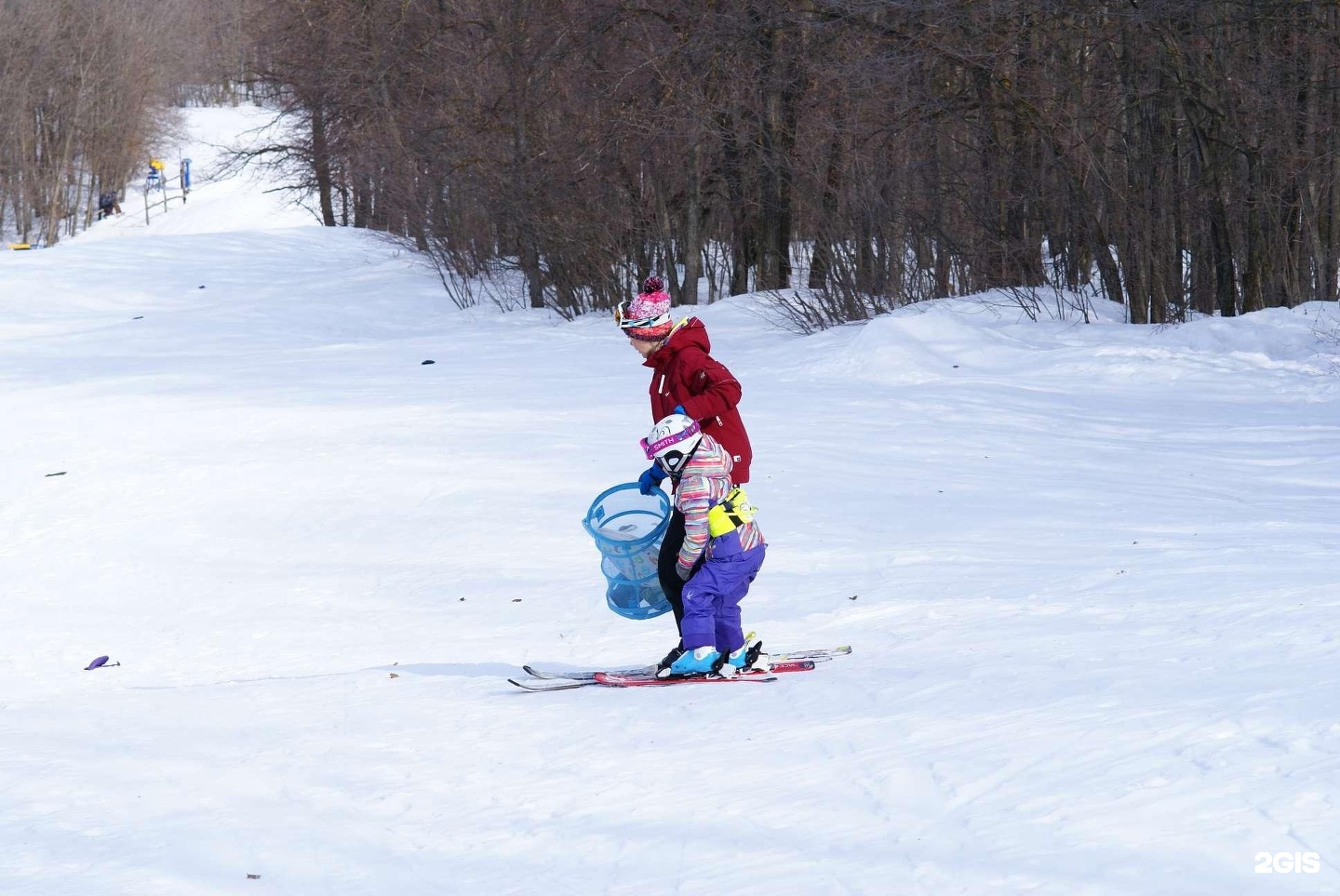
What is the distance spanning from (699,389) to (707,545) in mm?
624

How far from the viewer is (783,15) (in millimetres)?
19234

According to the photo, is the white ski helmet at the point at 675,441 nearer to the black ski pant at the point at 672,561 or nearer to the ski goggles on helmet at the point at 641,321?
the black ski pant at the point at 672,561

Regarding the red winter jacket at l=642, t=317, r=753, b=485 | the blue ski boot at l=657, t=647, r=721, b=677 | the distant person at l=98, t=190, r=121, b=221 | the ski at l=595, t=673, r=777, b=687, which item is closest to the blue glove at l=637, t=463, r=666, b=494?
the red winter jacket at l=642, t=317, r=753, b=485

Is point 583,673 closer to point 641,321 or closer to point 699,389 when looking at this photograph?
point 699,389

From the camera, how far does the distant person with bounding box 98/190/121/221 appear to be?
6034 centimetres

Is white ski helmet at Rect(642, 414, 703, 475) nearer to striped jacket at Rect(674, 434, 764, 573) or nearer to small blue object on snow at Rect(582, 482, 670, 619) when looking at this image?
striped jacket at Rect(674, 434, 764, 573)

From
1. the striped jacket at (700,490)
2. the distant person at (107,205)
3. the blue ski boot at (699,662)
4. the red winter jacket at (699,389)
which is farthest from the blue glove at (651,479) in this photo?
the distant person at (107,205)

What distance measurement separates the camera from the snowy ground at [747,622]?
3891mm

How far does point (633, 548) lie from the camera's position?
5840 mm

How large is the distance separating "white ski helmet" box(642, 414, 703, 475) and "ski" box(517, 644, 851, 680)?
105 cm

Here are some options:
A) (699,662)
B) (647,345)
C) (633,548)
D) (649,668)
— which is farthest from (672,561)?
(647,345)

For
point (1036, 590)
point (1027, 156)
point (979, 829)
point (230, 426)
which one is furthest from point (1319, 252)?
point (979, 829)

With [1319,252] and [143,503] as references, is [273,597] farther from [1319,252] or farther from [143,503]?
[1319,252]

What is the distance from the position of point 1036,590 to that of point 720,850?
11.5 feet
